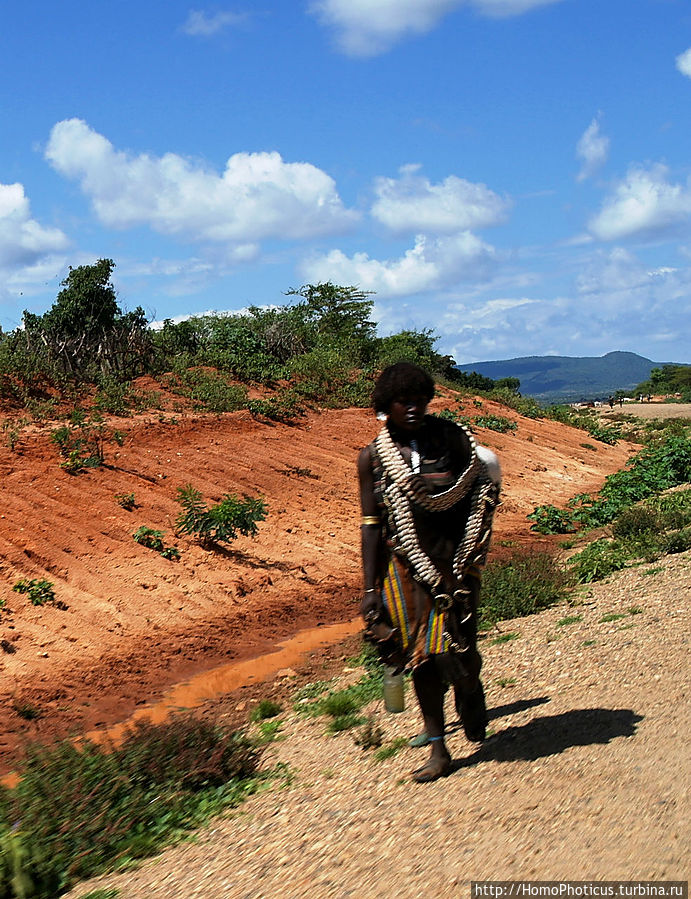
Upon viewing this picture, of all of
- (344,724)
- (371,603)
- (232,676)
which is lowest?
(232,676)

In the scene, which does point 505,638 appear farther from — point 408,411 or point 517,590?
point 408,411

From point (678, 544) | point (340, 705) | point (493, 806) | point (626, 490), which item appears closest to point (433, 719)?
point (493, 806)

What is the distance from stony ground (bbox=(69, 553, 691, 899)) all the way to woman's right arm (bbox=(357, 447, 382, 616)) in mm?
938

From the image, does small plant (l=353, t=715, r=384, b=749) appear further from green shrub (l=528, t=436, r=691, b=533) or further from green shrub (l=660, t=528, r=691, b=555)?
green shrub (l=528, t=436, r=691, b=533)

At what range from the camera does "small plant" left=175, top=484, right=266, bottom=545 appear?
10.8 m

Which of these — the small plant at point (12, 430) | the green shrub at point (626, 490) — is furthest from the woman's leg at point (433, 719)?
the green shrub at point (626, 490)

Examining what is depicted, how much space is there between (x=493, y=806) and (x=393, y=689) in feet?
2.21

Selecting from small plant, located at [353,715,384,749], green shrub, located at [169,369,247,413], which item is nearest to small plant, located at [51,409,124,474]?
green shrub, located at [169,369,247,413]

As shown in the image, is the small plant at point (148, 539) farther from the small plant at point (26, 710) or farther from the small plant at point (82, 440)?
the small plant at point (26, 710)

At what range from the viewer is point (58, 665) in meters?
7.96

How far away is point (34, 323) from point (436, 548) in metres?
19.3

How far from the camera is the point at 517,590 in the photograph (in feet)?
27.3

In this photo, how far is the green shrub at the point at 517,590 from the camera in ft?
26.5

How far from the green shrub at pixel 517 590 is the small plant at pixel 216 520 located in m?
3.20
